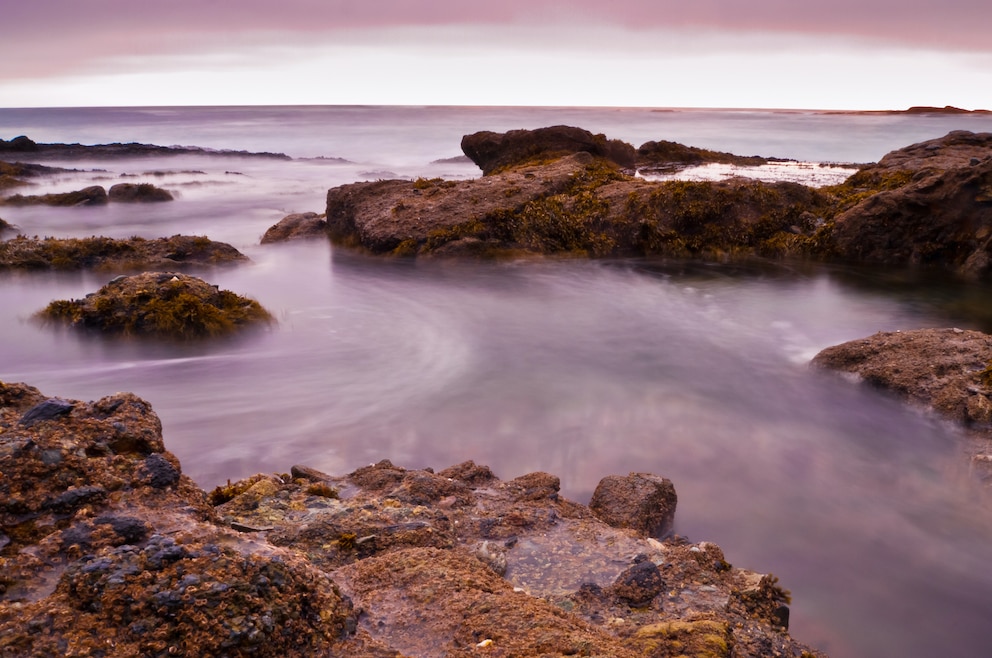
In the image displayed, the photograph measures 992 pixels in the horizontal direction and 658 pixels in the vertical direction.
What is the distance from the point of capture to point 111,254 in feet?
41.5

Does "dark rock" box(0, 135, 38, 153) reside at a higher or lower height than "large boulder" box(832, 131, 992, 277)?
higher

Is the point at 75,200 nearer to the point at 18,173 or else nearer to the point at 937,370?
the point at 18,173

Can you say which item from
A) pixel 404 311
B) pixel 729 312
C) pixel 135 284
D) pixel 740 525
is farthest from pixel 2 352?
pixel 729 312

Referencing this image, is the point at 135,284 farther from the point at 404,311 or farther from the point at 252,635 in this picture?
the point at 252,635

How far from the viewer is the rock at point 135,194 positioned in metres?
21.8

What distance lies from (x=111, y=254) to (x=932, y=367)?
41.7ft

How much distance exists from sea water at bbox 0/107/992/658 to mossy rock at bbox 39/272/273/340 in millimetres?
245

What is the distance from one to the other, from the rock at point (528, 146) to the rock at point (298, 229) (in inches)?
222

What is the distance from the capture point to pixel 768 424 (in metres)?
6.96

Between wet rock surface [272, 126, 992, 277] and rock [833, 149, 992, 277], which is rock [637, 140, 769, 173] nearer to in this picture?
wet rock surface [272, 126, 992, 277]

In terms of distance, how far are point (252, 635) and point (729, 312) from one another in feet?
32.2

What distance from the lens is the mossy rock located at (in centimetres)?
855

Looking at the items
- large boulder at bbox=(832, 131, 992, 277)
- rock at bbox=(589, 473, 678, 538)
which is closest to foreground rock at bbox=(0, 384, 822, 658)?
rock at bbox=(589, 473, 678, 538)

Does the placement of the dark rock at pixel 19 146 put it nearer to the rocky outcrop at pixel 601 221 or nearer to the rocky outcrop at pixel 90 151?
the rocky outcrop at pixel 90 151
